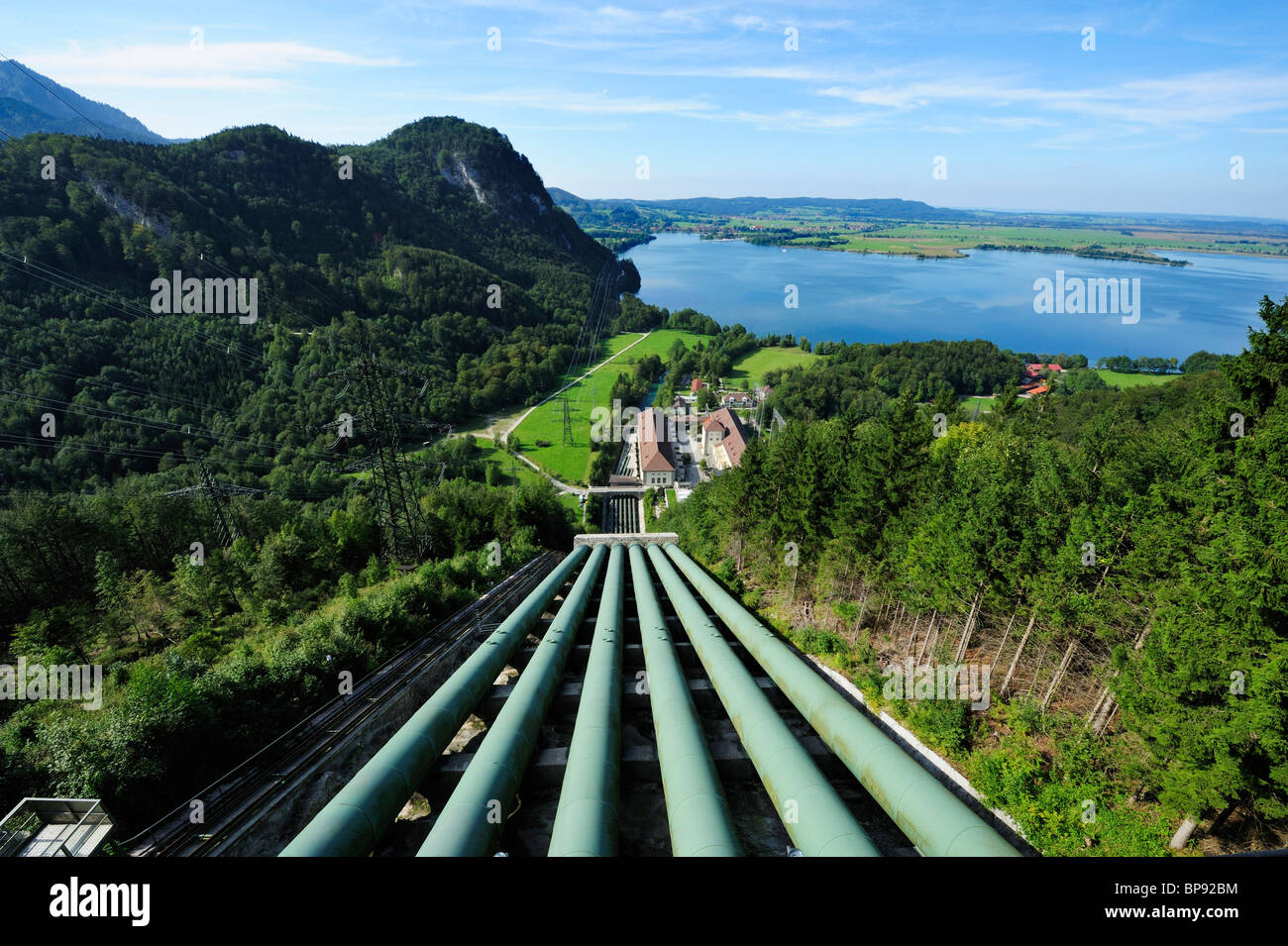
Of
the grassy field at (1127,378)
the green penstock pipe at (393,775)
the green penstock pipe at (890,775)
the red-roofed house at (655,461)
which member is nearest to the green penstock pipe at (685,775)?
the green penstock pipe at (890,775)

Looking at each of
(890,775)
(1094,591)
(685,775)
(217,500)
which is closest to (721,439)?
(217,500)

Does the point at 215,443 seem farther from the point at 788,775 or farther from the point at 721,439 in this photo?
the point at 788,775

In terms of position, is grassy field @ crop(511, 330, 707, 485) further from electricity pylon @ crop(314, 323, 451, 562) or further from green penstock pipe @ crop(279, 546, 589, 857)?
green penstock pipe @ crop(279, 546, 589, 857)

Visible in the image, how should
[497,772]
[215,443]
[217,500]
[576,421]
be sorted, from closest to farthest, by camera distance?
[497,772], [217,500], [215,443], [576,421]

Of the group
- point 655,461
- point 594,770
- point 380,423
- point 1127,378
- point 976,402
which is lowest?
point 594,770

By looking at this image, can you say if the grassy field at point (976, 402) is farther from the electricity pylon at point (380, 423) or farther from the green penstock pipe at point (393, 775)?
the green penstock pipe at point (393, 775)

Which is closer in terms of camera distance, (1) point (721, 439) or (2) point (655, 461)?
(2) point (655, 461)
